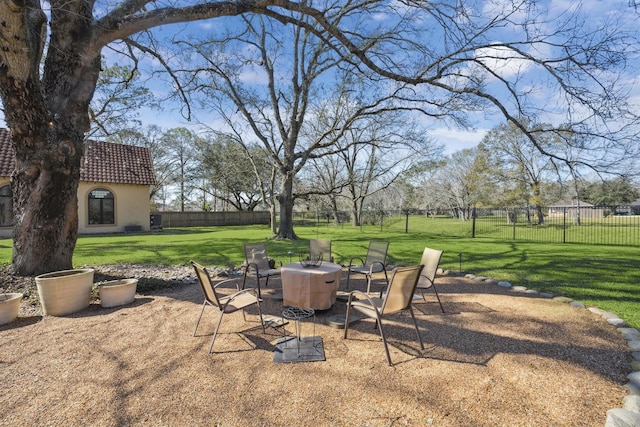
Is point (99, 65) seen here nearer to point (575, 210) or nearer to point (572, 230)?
point (572, 230)

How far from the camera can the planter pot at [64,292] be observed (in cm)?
456

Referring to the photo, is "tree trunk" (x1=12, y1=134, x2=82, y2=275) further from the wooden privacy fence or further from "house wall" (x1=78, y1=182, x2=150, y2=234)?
the wooden privacy fence

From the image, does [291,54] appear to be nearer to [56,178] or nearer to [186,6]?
[186,6]

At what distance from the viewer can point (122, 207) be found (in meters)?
19.1

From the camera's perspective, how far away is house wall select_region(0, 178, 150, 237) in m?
17.6

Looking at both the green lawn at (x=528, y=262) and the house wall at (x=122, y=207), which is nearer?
the green lawn at (x=528, y=262)

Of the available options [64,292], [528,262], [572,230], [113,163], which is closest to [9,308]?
[64,292]

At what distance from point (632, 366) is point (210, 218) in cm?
2734

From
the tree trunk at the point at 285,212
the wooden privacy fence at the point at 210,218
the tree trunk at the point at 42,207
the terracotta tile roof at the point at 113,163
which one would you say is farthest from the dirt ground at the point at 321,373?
the wooden privacy fence at the point at 210,218

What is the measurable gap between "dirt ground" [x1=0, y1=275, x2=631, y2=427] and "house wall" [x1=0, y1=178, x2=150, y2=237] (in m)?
15.9

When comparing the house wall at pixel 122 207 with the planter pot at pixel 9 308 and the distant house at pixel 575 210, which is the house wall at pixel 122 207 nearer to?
the planter pot at pixel 9 308

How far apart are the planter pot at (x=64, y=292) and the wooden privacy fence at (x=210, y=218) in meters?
19.6

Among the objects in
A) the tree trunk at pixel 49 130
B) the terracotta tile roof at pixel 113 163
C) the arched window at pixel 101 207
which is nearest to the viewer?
the tree trunk at pixel 49 130

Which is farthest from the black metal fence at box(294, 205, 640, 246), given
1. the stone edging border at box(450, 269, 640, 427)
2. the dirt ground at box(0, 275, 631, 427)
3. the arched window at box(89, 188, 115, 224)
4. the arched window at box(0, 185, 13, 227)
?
the arched window at box(0, 185, 13, 227)
